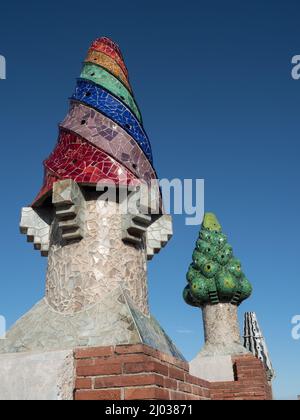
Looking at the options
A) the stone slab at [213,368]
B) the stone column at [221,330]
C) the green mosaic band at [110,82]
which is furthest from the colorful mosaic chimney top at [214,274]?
the green mosaic band at [110,82]

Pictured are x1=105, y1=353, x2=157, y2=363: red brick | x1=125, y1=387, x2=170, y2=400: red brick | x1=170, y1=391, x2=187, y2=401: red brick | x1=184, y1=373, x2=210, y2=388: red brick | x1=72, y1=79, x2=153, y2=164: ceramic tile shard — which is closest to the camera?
x1=125, y1=387, x2=170, y2=400: red brick

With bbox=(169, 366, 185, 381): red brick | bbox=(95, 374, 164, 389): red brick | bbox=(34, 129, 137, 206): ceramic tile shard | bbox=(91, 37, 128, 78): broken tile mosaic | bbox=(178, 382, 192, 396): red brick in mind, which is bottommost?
bbox=(178, 382, 192, 396): red brick

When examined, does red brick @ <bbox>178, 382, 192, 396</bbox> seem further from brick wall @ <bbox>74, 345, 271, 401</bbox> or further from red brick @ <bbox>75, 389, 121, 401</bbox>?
red brick @ <bbox>75, 389, 121, 401</bbox>

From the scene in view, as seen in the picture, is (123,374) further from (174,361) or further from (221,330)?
(221,330)

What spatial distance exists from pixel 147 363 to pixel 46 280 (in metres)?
1.53

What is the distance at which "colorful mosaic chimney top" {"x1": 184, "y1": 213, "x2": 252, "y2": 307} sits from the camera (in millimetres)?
10203

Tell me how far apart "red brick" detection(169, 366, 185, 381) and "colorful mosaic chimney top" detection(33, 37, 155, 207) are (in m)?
1.65

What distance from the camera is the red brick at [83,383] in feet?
10.2

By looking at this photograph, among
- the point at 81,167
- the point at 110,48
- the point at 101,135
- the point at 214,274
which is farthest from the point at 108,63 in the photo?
the point at 214,274

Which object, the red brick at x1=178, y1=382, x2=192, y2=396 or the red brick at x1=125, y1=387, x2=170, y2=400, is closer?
the red brick at x1=125, y1=387, x2=170, y2=400

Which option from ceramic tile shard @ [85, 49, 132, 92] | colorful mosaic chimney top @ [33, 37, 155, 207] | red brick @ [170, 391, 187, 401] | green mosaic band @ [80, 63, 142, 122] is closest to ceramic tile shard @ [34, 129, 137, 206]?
colorful mosaic chimney top @ [33, 37, 155, 207]

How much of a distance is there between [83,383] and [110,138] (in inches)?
86.6

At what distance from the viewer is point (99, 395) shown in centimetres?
303
